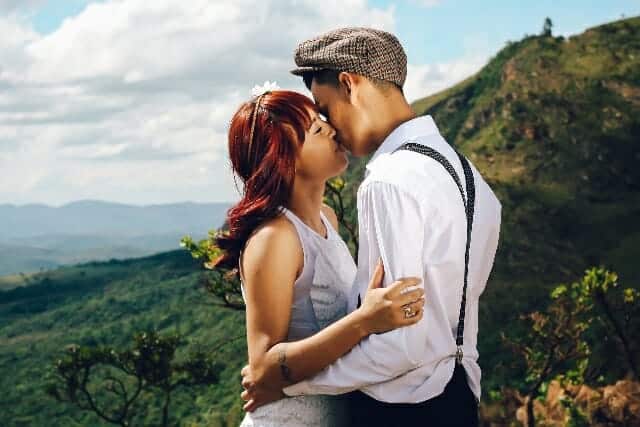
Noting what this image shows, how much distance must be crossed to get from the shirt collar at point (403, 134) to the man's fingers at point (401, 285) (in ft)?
1.70

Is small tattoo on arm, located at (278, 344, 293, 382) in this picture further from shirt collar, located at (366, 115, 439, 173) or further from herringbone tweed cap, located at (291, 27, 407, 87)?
herringbone tweed cap, located at (291, 27, 407, 87)

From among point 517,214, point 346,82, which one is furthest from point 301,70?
point 517,214

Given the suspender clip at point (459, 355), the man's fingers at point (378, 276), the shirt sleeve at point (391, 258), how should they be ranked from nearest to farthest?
the shirt sleeve at point (391, 258) < the man's fingers at point (378, 276) < the suspender clip at point (459, 355)

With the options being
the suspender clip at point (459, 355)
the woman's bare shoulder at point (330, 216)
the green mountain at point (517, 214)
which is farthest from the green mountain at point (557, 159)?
the suspender clip at point (459, 355)

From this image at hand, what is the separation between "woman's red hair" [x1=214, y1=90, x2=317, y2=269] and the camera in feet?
11.6

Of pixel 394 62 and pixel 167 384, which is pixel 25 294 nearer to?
pixel 167 384

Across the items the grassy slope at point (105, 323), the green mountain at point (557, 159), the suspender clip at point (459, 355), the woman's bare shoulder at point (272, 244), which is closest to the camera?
the suspender clip at point (459, 355)

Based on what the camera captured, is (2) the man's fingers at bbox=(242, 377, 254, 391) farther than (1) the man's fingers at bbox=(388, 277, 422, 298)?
Yes

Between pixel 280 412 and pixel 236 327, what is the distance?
59464 millimetres

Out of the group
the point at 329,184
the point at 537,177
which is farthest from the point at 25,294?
the point at 329,184

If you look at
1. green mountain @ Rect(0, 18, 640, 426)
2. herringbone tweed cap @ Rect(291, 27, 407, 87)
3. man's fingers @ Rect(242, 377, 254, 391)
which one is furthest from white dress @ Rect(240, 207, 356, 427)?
green mountain @ Rect(0, 18, 640, 426)

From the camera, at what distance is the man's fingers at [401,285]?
304cm

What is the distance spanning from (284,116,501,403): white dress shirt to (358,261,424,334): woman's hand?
34 mm

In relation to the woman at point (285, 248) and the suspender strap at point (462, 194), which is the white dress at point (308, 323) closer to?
the woman at point (285, 248)
